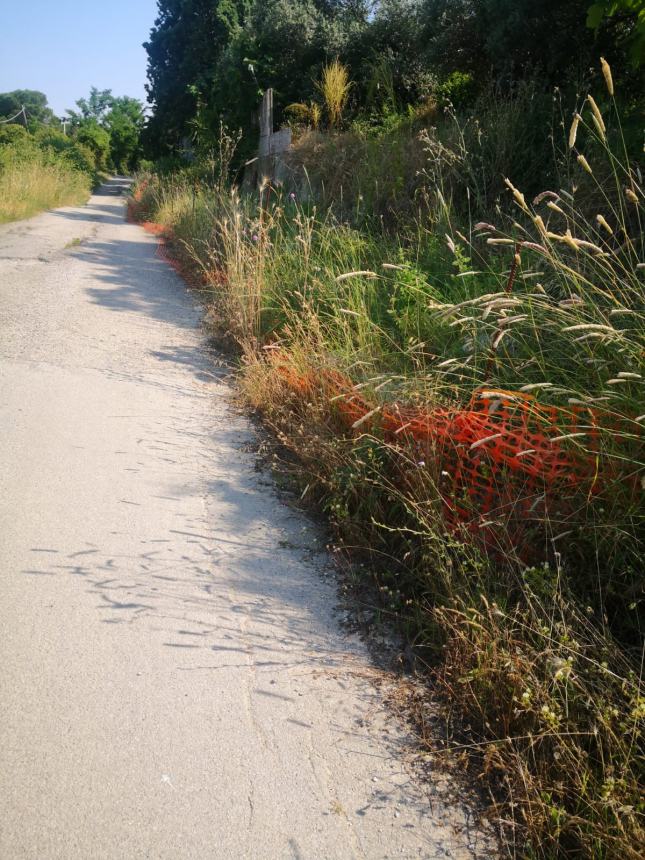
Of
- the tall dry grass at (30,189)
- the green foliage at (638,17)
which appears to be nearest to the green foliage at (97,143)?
the tall dry grass at (30,189)

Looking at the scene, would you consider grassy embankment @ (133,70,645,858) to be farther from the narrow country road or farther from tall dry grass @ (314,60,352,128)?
tall dry grass @ (314,60,352,128)

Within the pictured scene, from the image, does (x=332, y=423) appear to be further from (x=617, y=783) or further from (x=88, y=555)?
(x=617, y=783)

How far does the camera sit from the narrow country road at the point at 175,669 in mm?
1794

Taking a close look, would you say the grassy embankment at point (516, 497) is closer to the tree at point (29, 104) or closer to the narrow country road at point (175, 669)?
the narrow country road at point (175, 669)

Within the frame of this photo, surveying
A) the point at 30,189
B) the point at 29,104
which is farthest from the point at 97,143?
the point at 29,104

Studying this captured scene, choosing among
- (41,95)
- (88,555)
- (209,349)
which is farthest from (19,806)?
(41,95)

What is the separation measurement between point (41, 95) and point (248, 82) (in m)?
171

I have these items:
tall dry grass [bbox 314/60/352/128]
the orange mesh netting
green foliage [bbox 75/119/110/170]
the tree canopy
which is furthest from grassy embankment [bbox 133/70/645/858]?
green foliage [bbox 75/119/110/170]

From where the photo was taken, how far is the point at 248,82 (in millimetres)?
13891

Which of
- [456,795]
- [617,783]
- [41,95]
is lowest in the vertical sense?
[456,795]

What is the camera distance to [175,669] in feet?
7.55

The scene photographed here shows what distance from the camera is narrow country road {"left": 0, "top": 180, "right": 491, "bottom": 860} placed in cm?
179

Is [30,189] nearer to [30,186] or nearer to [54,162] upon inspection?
[30,186]

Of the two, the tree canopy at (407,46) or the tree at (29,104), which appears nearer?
the tree canopy at (407,46)
